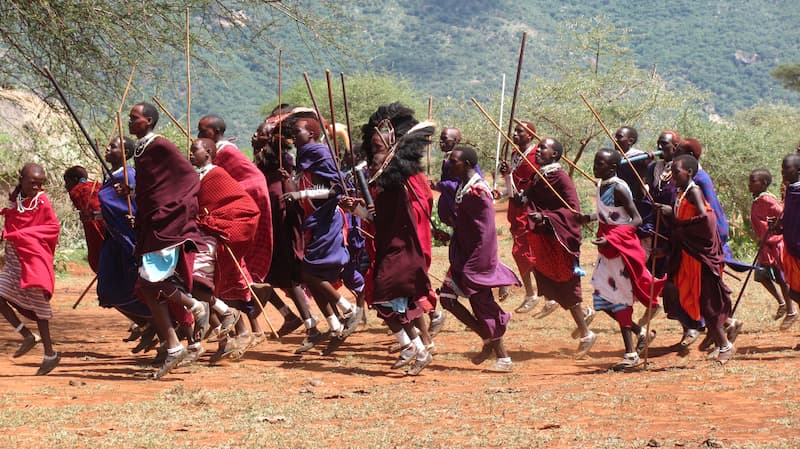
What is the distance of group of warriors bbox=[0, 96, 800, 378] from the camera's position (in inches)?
345

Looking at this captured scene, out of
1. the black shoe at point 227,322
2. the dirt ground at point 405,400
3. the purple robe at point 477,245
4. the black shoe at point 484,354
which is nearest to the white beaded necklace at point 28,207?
the dirt ground at point 405,400

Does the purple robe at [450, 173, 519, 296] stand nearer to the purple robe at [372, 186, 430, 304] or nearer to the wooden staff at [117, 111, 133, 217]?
the purple robe at [372, 186, 430, 304]

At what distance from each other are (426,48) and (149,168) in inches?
3086

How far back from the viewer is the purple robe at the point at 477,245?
30.0ft

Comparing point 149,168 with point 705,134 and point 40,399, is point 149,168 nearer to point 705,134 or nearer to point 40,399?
point 40,399

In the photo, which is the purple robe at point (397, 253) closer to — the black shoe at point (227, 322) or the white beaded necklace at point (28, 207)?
the black shoe at point (227, 322)

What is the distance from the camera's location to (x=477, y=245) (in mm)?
9203

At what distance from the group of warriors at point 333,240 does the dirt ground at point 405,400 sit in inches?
12.2

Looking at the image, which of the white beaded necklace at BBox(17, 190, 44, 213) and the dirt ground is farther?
the white beaded necklace at BBox(17, 190, 44, 213)

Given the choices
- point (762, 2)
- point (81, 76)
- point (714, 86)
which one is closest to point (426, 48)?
point (714, 86)

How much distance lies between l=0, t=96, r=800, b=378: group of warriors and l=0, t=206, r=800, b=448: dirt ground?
0.31 m

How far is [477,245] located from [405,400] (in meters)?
1.86

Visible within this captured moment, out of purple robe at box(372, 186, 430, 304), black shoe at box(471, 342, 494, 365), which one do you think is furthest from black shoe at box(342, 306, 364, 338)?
black shoe at box(471, 342, 494, 365)

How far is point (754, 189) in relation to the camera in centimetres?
1177
